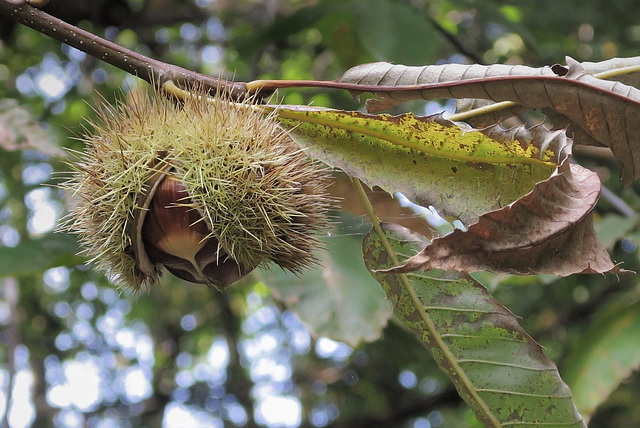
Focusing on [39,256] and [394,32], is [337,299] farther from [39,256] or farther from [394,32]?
[394,32]

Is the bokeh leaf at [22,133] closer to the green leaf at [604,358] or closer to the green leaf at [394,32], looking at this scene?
the green leaf at [394,32]

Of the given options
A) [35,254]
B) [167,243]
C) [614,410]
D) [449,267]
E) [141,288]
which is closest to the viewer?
[449,267]

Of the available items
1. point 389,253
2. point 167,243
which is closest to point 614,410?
point 389,253

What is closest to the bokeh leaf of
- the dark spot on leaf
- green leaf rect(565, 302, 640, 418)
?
the dark spot on leaf

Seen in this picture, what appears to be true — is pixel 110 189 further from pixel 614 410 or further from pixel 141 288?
pixel 614 410

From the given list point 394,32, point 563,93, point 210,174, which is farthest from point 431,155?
point 394,32

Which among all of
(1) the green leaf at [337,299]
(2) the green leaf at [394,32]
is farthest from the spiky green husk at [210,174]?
(2) the green leaf at [394,32]
